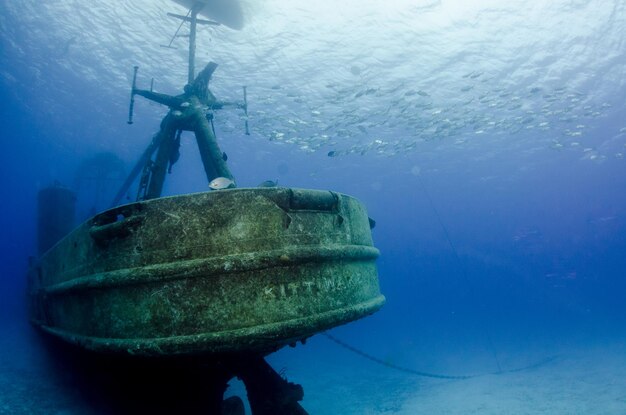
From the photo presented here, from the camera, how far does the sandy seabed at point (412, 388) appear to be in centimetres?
470

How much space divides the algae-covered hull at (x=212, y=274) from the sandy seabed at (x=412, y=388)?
2.61 metres

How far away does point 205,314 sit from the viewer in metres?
2.39

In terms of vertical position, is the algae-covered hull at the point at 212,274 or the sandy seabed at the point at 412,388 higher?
the algae-covered hull at the point at 212,274

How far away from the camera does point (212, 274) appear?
243 centimetres

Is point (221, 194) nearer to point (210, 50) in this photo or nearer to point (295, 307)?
point (295, 307)

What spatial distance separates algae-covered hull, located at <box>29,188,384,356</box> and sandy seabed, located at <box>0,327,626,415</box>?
103 inches

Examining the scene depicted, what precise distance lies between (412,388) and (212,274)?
14.1 m

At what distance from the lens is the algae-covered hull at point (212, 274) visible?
7.88ft

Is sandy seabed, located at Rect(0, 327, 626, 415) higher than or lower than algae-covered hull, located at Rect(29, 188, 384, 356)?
lower

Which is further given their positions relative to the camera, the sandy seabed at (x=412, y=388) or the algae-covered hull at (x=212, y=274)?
the sandy seabed at (x=412, y=388)

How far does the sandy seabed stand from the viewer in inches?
185

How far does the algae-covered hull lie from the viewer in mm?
2402

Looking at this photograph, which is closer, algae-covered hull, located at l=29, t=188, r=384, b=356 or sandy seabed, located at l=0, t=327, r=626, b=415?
algae-covered hull, located at l=29, t=188, r=384, b=356

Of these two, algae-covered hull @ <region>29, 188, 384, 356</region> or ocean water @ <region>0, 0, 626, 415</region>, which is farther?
ocean water @ <region>0, 0, 626, 415</region>
